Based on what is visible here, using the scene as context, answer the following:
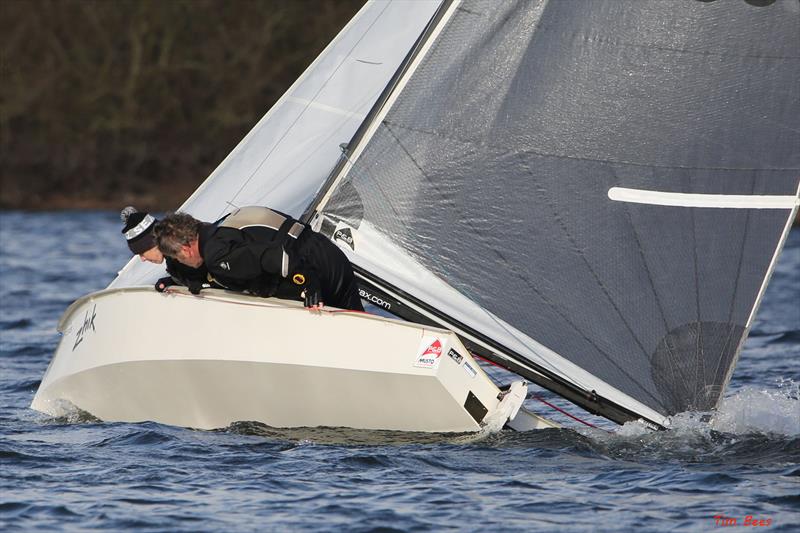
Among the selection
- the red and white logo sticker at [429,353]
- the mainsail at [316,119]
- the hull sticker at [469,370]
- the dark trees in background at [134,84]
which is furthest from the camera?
the dark trees in background at [134,84]

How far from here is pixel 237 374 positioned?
5.91m

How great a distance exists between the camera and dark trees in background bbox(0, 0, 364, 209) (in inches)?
1013

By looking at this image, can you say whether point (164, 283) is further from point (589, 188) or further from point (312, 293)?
point (589, 188)

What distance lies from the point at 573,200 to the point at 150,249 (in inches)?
77.4

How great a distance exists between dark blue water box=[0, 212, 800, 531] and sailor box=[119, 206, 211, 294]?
697 mm

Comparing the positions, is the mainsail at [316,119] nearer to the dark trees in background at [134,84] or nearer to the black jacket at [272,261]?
the black jacket at [272,261]

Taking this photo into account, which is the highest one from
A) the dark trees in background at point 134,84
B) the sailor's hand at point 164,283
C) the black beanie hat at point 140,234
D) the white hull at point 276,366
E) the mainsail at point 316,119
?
the dark trees in background at point 134,84

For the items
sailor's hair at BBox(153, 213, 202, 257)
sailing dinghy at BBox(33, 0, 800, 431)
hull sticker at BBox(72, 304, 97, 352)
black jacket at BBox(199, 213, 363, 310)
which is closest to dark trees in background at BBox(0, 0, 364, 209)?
hull sticker at BBox(72, 304, 97, 352)

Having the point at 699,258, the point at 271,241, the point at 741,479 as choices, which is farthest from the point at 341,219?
the point at 741,479

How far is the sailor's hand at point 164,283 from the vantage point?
6020 millimetres

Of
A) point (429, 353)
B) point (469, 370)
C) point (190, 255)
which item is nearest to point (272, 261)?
point (190, 255)

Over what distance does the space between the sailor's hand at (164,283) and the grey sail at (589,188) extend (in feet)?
2.60

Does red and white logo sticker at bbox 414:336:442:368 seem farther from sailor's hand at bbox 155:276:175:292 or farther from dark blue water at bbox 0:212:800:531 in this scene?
sailor's hand at bbox 155:276:175:292

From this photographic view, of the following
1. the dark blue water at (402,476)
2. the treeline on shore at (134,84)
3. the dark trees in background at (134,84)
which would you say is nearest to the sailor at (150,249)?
the dark blue water at (402,476)
